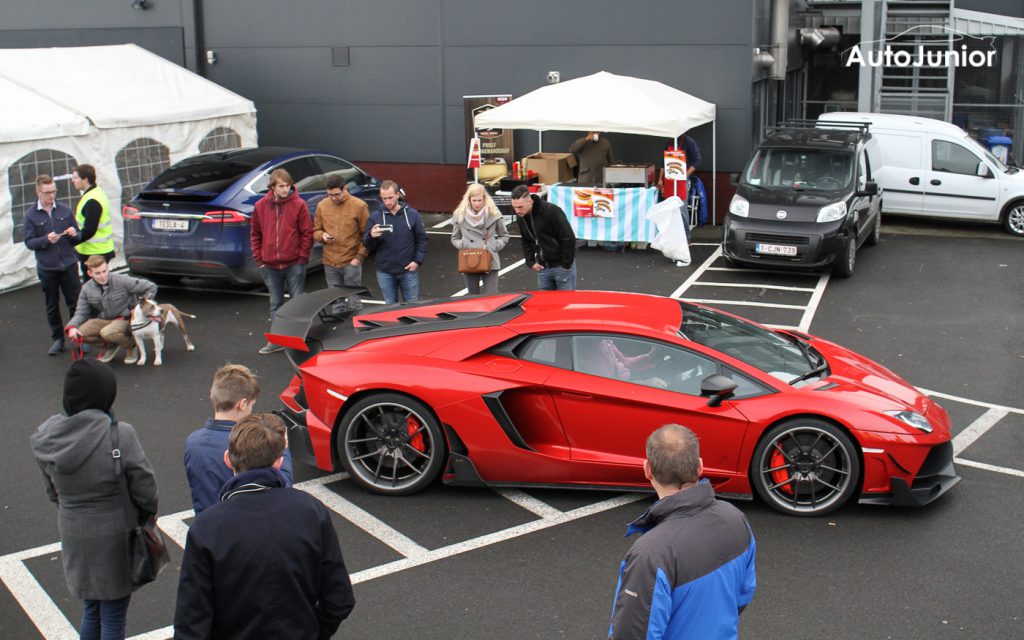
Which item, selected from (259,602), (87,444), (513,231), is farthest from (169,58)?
(259,602)

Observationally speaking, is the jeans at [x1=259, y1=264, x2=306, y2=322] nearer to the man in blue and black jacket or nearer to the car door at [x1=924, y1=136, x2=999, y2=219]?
the man in blue and black jacket

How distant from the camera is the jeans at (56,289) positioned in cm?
1114

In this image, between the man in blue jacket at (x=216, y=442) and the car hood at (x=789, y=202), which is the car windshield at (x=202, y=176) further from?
the man in blue jacket at (x=216, y=442)

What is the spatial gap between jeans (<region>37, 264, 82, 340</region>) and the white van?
11369 millimetres

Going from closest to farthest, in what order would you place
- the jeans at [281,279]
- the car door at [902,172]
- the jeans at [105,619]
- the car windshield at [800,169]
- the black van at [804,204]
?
the jeans at [105,619], the jeans at [281,279], the black van at [804,204], the car windshield at [800,169], the car door at [902,172]

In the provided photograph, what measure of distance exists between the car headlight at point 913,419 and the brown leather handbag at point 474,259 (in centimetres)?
473

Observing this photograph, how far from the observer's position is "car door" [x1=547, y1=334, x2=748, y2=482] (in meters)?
Answer: 6.95

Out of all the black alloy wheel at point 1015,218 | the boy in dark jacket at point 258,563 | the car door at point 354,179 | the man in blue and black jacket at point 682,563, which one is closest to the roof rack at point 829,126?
the black alloy wheel at point 1015,218

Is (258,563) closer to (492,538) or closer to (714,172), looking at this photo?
(492,538)

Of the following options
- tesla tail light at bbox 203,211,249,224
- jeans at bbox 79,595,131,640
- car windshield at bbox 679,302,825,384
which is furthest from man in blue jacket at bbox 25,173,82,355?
jeans at bbox 79,595,131,640

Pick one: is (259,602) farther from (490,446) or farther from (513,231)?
(513,231)

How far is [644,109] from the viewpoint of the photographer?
53.1 feet

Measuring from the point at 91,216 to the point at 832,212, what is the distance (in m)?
9.06

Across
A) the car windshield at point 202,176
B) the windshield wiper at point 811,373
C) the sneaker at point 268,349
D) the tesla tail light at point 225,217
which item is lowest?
the sneaker at point 268,349
